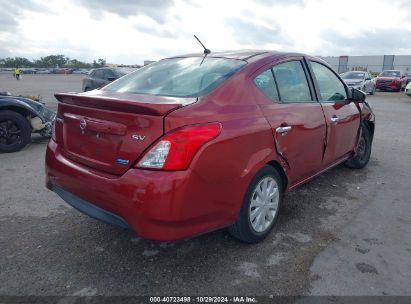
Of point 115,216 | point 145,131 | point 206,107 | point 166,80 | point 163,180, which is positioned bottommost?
point 115,216

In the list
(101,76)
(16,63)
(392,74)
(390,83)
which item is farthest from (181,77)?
(16,63)

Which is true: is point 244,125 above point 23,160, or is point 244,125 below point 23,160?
above

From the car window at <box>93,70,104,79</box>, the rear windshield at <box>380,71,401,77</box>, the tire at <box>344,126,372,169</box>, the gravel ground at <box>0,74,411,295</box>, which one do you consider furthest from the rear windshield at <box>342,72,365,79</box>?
the gravel ground at <box>0,74,411,295</box>

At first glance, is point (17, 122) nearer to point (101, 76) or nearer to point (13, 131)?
point (13, 131)

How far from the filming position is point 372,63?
48281mm

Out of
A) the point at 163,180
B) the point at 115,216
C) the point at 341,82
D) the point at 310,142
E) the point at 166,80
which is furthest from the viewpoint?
the point at 341,82

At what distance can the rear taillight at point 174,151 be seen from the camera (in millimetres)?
2266

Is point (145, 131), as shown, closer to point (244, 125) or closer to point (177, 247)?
point (244, 125)

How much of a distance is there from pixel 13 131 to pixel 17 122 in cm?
18

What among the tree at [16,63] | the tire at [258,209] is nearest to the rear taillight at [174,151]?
the tire at [258,209]

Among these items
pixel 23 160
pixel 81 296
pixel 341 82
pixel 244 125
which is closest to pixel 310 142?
pixel 244 125

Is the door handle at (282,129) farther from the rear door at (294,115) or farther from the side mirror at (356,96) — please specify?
the side mirror at (356,96)

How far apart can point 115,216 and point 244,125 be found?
1150mm

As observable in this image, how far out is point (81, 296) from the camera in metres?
2.37
